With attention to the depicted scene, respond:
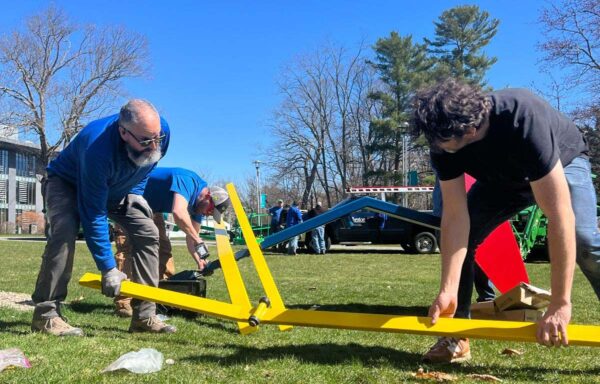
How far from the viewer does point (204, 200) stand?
18.2 ft

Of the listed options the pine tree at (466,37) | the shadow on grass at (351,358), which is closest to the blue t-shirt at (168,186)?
Answer: the shadow on grass at (351,358)

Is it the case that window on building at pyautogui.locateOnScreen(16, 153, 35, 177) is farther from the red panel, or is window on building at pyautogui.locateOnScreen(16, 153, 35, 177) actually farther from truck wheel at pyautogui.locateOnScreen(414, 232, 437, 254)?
the red panel

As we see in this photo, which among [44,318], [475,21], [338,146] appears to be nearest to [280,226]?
[44,318]

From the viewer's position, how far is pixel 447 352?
321cm

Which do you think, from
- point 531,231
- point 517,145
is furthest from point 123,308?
point 531,231

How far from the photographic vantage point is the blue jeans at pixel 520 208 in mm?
2979

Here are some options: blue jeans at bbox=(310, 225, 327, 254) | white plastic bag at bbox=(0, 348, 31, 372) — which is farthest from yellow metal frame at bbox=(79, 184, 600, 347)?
blue jeans at bbox=(310, 225, 327, 254)

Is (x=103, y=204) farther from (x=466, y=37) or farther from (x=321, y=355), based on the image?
(x=466, y=37)

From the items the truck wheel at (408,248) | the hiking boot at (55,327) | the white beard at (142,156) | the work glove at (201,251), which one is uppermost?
the white beard at (142,156)

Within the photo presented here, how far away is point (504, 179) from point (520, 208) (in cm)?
47

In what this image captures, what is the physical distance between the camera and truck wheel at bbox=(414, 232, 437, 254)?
16.4m

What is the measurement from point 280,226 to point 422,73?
82.7 feet

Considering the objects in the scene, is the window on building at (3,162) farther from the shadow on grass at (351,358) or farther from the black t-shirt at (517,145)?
the black t-shirt at (517,145)

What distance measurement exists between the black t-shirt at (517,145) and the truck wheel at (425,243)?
13.5 meters
